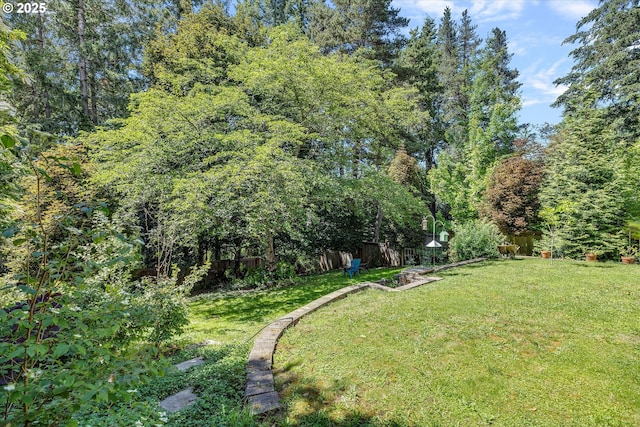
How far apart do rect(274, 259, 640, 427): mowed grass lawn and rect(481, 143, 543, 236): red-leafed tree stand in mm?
7276

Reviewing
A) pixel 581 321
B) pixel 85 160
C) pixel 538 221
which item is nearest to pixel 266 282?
pixel 85 160

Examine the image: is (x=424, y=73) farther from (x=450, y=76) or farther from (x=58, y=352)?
(x=58, y=352)

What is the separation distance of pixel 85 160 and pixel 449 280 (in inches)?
476

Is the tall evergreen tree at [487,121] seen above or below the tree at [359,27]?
below

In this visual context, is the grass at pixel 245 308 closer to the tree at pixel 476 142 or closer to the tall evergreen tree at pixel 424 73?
the tree at pixel 476 142

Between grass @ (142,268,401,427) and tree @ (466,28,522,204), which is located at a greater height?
tree @ (466,28,522,204)

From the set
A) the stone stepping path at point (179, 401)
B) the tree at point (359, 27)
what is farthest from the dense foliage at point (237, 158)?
the stone stepping path at point (179, 401)

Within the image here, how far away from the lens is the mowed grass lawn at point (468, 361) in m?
2.80

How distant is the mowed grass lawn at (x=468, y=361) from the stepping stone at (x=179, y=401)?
0.99m

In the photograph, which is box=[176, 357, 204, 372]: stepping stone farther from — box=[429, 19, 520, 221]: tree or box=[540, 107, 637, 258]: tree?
box=[429, 19, 520, 221]: tree

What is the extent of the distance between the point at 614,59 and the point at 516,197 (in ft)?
28.1

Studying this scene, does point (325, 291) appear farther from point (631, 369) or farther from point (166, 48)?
point (166, 48)

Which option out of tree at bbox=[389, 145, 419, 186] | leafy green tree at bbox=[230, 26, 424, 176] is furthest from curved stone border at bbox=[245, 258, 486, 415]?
tree at bbox=[389, 145, 419, 186]

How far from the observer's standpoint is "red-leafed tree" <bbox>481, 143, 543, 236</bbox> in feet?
42.9
